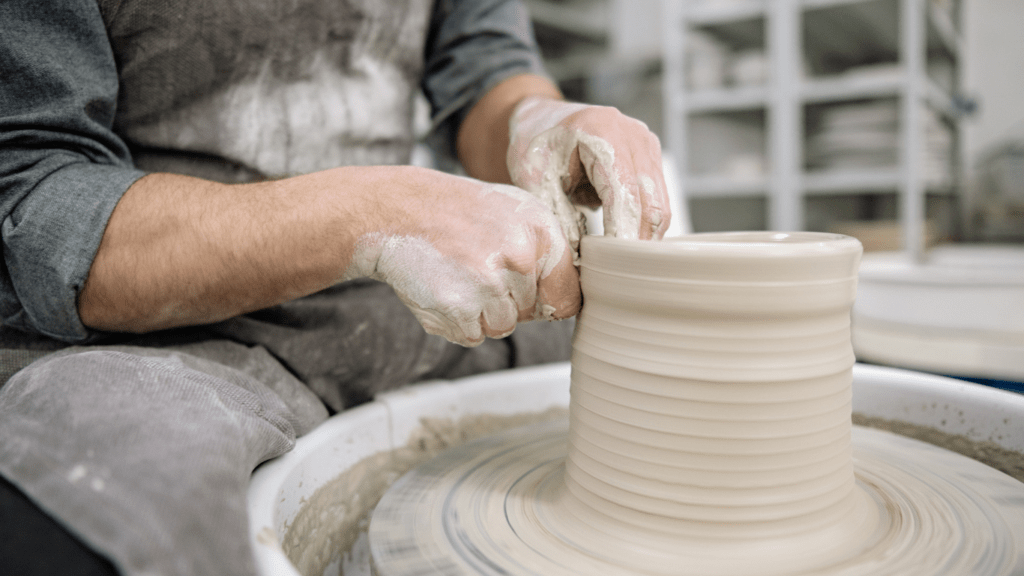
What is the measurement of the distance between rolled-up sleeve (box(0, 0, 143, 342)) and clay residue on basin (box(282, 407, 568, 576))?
0.29 m

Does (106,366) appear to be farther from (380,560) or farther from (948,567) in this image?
(948,567)

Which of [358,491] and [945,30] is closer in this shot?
[358,491]

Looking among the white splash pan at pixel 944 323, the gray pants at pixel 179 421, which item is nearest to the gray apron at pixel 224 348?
the gray pants at pixel 179 421

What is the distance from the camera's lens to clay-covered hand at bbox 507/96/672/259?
64cm

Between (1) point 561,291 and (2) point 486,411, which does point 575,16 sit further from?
(1) point 561,291

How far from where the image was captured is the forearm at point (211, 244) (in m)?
0.62

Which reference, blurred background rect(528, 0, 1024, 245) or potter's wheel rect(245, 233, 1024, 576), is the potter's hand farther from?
blurred background rect(528, 0, 1024, 245)

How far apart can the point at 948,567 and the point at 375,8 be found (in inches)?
35.5

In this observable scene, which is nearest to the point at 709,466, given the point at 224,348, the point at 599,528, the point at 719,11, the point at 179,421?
the point at 599,528

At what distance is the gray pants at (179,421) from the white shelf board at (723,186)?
102 inches

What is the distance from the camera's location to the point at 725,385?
1.71ft

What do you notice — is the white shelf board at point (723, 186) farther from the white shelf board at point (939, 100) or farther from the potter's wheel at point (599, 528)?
the potter's wheel at point (599, 528)

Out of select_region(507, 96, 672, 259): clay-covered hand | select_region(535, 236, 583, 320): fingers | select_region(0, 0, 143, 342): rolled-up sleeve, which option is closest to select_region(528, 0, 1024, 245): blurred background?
select_region(507, 96, 672, 259): clay-covered hand

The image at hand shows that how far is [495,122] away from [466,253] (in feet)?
1.61
